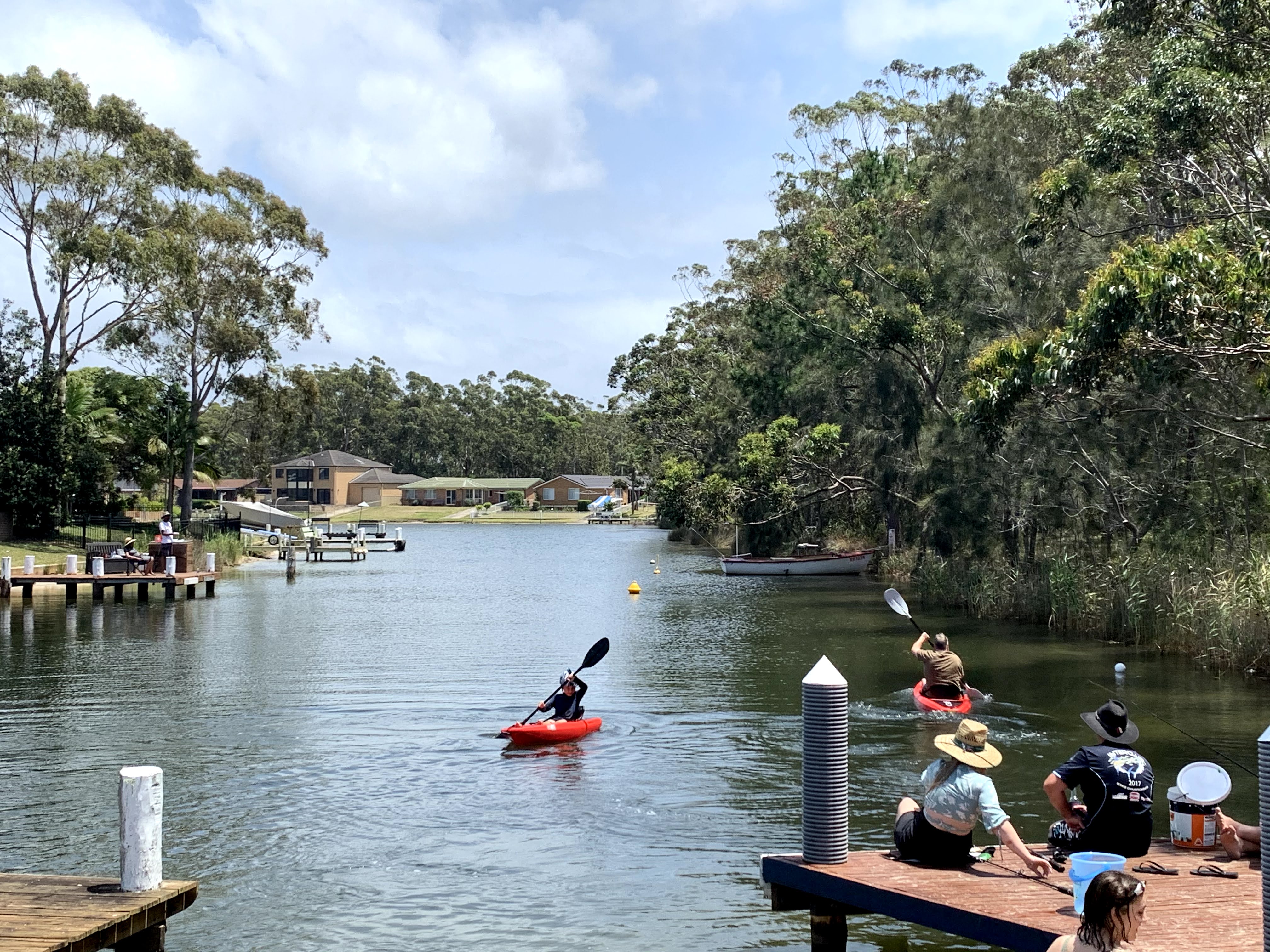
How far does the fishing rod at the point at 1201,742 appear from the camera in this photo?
50.0 ft

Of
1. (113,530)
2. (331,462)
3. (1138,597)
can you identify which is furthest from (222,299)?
(331,462)

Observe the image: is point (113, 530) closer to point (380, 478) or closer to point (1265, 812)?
point (1265, 812)

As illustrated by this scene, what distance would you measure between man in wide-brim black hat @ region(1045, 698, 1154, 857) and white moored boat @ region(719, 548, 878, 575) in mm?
41465

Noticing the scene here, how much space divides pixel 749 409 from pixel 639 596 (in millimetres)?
20944

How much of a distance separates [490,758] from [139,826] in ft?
27.2

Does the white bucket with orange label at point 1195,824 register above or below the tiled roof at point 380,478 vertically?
below

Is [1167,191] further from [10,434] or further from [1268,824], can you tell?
[10,434]

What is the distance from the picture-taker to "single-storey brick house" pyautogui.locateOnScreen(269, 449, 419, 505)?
5477 inches

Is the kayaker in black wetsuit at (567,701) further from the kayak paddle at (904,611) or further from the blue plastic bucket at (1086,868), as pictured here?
the blue plastic bucket at (1086,868)

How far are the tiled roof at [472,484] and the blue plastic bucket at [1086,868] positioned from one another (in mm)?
136719

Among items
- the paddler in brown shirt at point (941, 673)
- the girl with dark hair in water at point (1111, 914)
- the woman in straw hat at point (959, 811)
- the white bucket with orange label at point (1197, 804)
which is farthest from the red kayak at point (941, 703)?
the girl with dark hair in water at point (1111, 914)

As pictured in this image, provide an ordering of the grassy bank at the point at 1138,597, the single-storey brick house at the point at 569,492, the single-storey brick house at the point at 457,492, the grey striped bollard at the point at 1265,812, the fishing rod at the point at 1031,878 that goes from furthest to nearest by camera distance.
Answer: the single-storey brick house at the point at 457,492, the single-storey brick house at the point at 569,492, the grassy bank at the point at 1138,597, the fishing rod at the point at 1031,878, the grey striped bollard at the point at 1265,812

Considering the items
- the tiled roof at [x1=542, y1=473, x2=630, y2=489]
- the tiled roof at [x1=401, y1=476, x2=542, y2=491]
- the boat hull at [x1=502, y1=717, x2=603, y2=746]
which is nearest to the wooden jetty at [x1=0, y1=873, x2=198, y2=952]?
the boat hull at [x1=502, y1=717, x2=603, y2=746]

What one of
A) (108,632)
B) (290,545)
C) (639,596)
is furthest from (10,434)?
(639,596)
